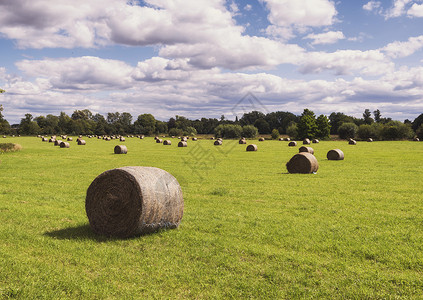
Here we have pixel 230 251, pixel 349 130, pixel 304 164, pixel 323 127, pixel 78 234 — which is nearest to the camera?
pixel 230 251

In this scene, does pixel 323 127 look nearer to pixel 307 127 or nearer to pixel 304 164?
pixel 307 127

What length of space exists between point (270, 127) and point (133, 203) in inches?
5907

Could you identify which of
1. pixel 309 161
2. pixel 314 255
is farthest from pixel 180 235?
pixel 309 161

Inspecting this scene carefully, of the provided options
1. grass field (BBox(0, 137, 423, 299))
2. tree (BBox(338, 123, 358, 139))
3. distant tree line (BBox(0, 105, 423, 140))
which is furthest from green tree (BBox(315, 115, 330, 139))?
grass field (BBox(0, 137, 423, 299))

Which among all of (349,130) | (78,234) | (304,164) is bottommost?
(78,234)

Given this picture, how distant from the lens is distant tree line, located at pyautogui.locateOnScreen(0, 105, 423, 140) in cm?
9954

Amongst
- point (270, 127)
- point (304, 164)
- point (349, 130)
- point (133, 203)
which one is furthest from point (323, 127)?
Result: point (133, 203)

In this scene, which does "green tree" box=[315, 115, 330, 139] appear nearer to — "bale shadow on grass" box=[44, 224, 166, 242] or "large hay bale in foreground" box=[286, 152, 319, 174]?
"large hay bale in foreground" box=[286, 152, 319, 174]

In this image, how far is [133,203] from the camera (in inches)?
355

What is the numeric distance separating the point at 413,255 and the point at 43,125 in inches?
7808

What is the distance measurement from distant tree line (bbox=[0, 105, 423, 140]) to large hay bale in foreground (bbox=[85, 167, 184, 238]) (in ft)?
177

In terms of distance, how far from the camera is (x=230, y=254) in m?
7.78

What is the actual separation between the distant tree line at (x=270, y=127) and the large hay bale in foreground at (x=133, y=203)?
53914mm

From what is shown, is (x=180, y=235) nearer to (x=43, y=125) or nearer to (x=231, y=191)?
(x=231, y=191)
